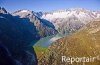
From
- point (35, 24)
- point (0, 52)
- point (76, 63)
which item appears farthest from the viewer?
point (35, 24)

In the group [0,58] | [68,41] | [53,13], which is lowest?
[53,13]

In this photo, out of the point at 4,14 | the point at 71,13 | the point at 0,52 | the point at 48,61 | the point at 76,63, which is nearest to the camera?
the point at 76,63

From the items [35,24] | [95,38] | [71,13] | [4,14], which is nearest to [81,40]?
[95,38]

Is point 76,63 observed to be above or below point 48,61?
above

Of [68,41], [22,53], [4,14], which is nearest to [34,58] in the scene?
[22,53]

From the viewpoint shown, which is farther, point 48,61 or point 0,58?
point 48,61

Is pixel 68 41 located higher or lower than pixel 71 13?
higher

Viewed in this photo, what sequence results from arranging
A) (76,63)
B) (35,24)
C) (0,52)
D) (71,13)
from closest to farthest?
(76,63)
(0,52)
(35,24)
(71,13)

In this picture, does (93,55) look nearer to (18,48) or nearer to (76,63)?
(76,63)

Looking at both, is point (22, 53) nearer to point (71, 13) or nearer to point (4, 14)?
point (4, 14)
